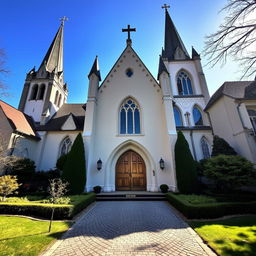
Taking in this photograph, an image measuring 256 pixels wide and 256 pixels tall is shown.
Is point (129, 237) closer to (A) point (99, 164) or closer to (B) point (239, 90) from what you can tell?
(A) point (99, 164)

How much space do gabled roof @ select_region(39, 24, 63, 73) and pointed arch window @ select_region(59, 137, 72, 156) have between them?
14479mm

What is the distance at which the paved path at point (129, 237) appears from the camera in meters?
3.32

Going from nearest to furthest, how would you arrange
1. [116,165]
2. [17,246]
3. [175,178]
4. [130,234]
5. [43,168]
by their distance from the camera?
[17,246], [130,234], [175,178], [116,165], [43,168]

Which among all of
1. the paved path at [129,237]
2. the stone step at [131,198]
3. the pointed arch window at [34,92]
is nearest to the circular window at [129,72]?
the stone step at [131,198]

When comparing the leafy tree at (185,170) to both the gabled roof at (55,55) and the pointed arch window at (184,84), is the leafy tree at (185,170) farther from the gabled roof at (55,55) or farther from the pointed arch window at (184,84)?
the gabled roof at (55,55)

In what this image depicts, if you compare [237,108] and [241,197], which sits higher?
[237,108]

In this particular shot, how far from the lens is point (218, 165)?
8.01 m

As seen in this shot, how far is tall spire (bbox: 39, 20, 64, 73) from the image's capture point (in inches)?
838

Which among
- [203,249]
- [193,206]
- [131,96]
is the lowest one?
[203,249]

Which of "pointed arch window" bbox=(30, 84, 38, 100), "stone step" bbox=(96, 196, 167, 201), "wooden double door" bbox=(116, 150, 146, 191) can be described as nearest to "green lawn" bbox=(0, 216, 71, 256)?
"stone step" bbox=(96, 196, 167, 201)

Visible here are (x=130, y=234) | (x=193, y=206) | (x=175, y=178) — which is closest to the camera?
Answer: (x=130, y=234)

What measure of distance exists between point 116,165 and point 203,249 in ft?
30.1

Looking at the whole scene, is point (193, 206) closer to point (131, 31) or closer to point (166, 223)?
point (166, 223)

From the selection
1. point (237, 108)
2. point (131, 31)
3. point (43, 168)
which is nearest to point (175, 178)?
point (237, 108)
